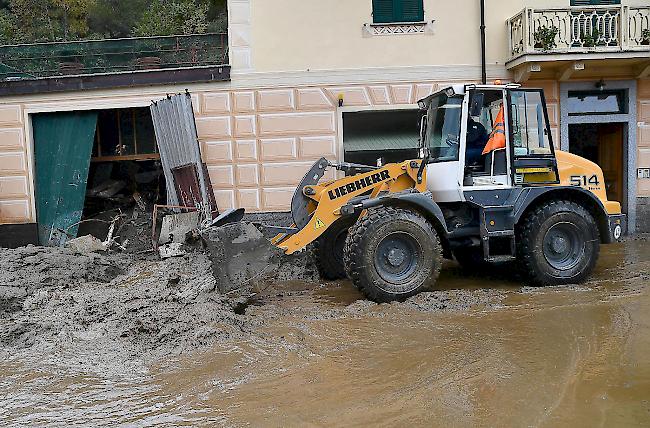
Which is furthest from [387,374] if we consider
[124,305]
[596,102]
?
[596,102]

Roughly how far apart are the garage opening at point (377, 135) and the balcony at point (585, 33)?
2.45m

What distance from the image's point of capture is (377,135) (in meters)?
12.4

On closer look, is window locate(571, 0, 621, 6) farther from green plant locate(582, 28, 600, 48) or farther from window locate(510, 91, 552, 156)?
window locate(510, 91, 552, 156)

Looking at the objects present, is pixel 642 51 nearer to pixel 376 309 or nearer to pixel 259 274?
pixel 376 309

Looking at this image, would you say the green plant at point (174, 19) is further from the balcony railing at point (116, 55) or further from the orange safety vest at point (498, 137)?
the orange safety vest at point (498, 137)

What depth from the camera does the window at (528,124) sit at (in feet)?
25.6

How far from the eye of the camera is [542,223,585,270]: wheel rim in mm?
7898

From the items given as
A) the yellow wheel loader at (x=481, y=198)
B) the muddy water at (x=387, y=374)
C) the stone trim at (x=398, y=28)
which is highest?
the stone trim at (x=398, y=28)

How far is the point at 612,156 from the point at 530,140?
6.10 metres

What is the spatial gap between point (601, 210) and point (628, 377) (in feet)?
12.6

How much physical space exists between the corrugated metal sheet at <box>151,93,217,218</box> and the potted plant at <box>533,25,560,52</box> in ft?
21.2

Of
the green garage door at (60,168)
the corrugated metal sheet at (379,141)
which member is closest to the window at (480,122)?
the corrugated metal sheet at (379,141)

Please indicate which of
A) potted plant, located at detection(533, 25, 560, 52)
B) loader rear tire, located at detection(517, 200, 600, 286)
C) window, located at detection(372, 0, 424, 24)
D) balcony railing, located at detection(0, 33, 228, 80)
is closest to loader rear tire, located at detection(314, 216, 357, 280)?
loader rear tire, located at detection(517, 200, 600, 286)

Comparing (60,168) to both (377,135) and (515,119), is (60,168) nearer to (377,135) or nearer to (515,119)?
(377,135)
